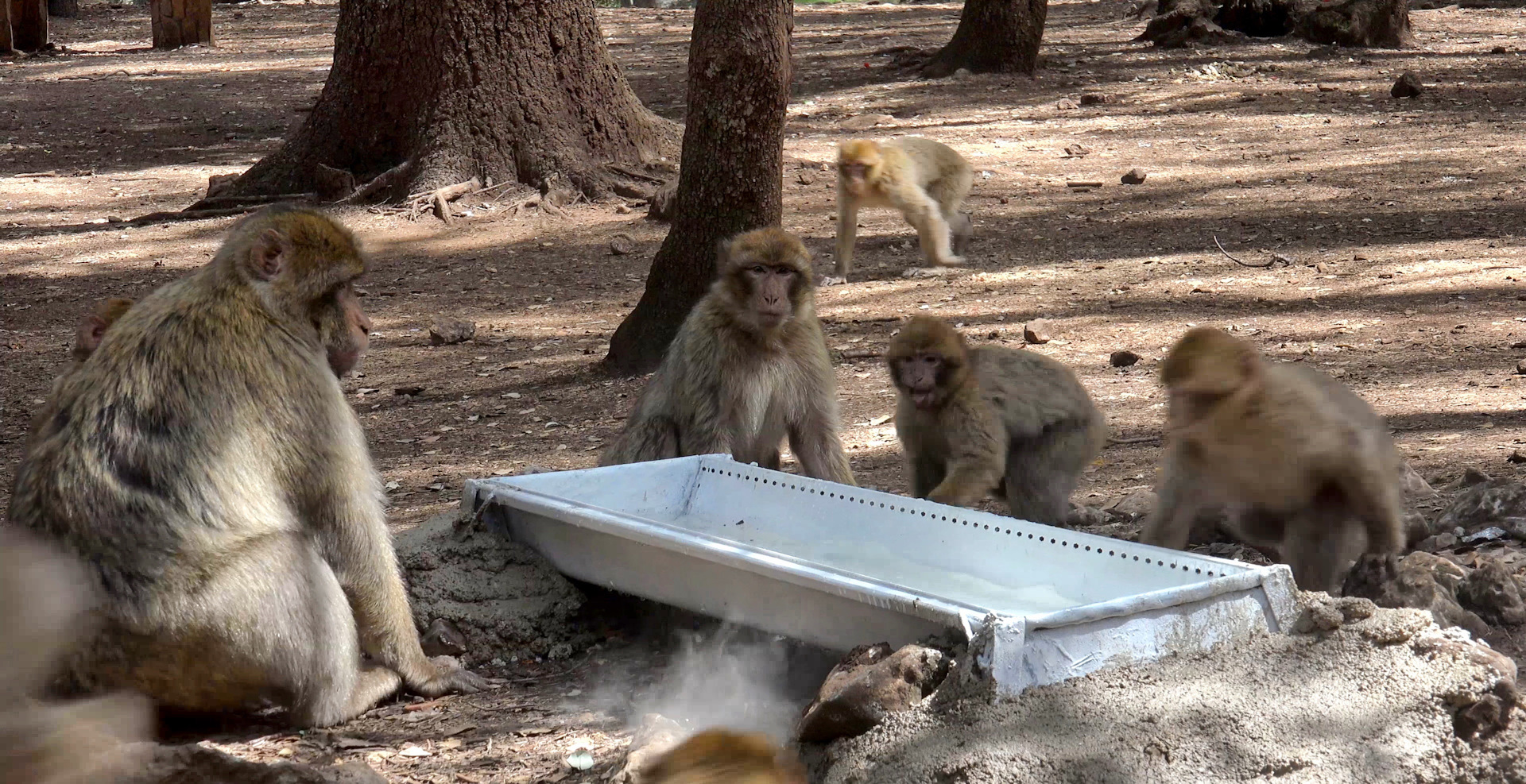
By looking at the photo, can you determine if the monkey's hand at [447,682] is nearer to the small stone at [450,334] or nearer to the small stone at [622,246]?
the small stone at [450,334]

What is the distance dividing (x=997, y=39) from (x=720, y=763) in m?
12.6

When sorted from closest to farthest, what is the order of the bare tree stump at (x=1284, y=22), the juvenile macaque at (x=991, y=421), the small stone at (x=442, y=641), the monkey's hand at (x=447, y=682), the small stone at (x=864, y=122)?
the monkey's hand at (x=447, y=682) < the small stone at (x=442, y=641) < the juvenile macaque at (x=991, y=421) < the small stone at (x=864, y=122) < the bare tree stump at (x=1284, y=22)

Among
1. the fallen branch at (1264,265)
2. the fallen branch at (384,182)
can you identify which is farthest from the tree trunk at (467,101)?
the fallen branch at (1264,265)

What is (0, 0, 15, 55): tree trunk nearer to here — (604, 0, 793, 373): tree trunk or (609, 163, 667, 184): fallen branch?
(609, 163, 667, 184): fallen branch

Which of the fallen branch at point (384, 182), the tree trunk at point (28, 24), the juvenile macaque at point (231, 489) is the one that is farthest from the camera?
the tree trunk at point (28, 24)

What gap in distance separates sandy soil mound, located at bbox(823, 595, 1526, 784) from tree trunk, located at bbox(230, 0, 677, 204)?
7.34 metres

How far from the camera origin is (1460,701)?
3.19 metres

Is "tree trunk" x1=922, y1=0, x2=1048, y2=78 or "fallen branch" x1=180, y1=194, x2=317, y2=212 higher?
"tree trunk" x1=922, y1=0, x2=1048, y2=78

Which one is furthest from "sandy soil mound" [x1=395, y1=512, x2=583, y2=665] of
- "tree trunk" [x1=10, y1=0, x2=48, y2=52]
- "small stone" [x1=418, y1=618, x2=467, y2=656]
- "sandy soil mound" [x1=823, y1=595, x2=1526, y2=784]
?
"tree trunk" [x1=10, y1=0, x2=48, y2=52]

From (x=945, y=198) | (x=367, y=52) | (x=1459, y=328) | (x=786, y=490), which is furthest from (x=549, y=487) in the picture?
(x=367, y=52)

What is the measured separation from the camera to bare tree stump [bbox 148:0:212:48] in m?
18.3

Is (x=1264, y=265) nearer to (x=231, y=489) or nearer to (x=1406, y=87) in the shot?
(x=1406, y=87)

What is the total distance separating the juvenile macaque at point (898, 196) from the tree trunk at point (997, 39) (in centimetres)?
494

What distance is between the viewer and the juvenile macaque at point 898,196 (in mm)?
8867
